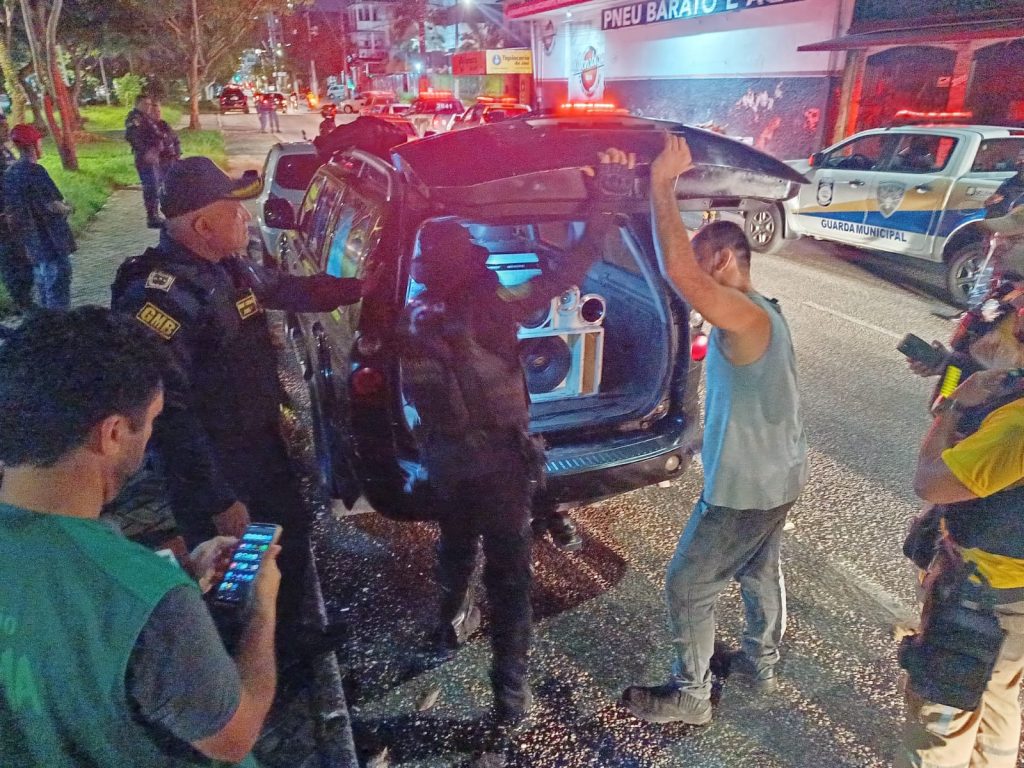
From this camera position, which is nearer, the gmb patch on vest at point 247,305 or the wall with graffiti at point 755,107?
the gmb patch on vest at point 247,305

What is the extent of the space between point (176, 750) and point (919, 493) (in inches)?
71.9

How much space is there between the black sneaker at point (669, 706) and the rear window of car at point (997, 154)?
25.5 ft

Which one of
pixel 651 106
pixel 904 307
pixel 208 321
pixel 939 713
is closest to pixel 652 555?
pixel 939 713

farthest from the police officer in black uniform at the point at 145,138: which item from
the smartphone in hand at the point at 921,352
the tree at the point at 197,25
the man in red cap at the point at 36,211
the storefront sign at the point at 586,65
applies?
the storefront sign at the point at 586,65

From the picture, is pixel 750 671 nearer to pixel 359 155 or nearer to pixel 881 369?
pixel 359 155

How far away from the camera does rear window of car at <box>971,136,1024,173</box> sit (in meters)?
7.99

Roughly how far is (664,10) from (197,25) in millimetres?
20133

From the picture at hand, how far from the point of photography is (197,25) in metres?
30.3

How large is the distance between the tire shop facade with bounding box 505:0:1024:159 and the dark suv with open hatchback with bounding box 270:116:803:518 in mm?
11443

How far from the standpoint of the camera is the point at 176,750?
1.13 m

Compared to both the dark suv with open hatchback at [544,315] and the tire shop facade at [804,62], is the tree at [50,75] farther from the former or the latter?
the dark suv with open hatchback at [544,315]

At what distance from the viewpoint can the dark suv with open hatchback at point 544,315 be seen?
2996 millimetres

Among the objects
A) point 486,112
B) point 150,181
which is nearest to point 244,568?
point 150,181

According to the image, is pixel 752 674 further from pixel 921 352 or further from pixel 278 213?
pixel 278 213
